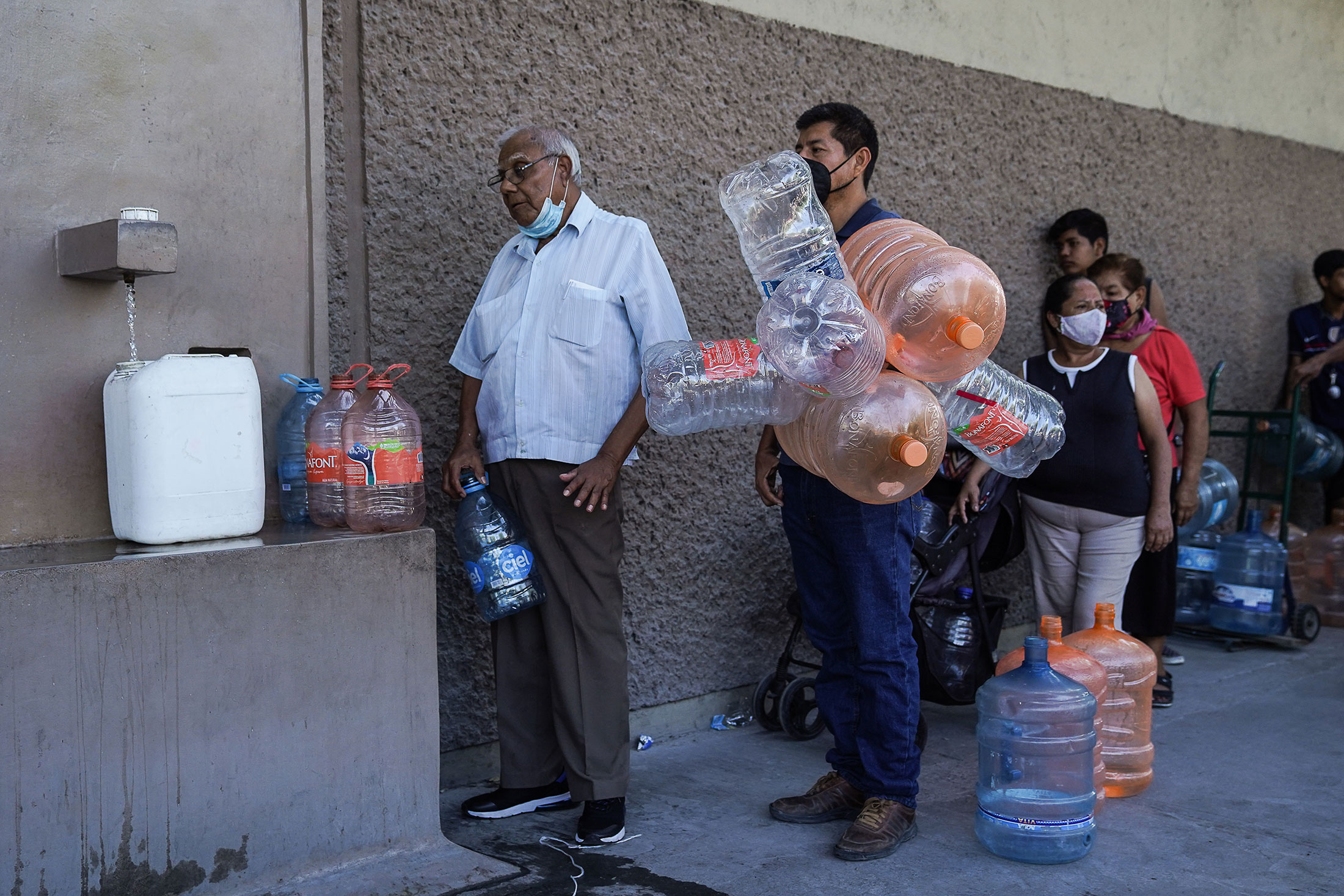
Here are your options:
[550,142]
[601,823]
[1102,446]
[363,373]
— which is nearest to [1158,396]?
[1102,446]

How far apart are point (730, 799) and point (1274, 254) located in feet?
18.6

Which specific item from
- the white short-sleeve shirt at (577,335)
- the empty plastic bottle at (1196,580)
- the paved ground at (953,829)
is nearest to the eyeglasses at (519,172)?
the white short-sleeve shirt at (577,335)

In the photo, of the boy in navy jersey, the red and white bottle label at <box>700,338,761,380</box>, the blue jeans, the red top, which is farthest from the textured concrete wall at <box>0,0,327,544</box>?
the boy in navy jersey

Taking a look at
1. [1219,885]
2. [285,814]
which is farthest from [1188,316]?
[285,814]

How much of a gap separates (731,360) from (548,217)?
0.79 meters

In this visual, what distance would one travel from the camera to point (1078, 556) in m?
4.43

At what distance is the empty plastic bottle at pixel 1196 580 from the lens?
6.23 meters

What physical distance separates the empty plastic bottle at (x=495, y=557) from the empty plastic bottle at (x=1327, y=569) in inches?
207

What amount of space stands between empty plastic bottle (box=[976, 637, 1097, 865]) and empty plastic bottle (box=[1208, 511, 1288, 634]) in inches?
123

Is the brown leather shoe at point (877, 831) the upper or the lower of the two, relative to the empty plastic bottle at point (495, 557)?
lower

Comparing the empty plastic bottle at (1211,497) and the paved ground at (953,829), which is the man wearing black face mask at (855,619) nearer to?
the paved ground at (953,829)

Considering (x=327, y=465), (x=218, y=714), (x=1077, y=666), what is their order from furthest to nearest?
(x=1077, y=666), (x=327, y=465), (x=218, y=714)

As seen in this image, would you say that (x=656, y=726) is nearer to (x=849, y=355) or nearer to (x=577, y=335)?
(x=577, y=335)

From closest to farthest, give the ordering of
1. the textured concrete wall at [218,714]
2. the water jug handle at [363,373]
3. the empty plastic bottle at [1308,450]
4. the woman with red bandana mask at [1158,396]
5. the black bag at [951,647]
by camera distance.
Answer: the textured concrete wall at [218,714] → the water jug handle at [363,373] → the black bag at [951,647] → the woman with red bandana mask at [1158,396] → the empty plastic bottle at [1308,450]
